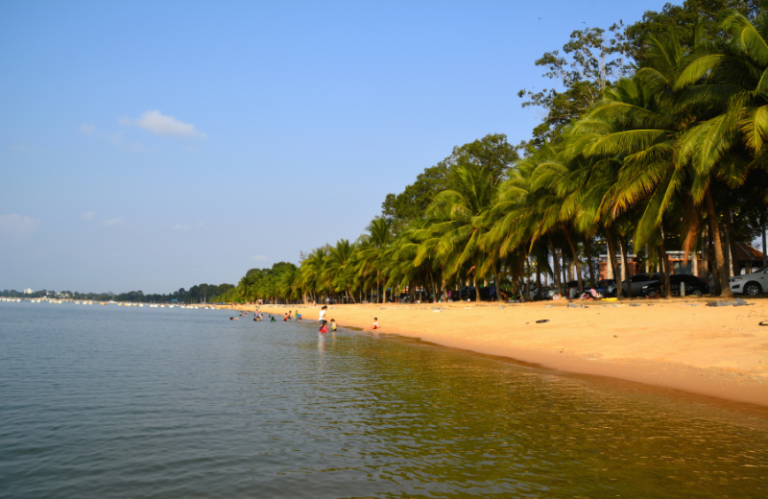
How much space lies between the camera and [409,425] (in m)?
7.76

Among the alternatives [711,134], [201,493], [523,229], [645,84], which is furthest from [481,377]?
[523,229]

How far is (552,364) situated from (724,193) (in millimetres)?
13793

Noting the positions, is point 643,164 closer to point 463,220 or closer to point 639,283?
point 639,283

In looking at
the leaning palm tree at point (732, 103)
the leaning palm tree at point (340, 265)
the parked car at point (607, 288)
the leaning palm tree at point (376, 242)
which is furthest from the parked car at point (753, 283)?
the leaning palm tree at point (340, 265)

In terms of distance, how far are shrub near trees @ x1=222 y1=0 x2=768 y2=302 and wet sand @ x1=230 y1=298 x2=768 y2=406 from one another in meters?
4.39

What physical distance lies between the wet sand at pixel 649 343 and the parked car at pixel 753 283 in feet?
26.2

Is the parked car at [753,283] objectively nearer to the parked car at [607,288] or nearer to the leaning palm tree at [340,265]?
the parked car at [607,288]

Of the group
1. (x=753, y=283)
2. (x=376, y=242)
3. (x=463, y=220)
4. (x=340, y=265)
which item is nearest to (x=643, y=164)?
(x=753, y=283)

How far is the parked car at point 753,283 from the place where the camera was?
22703mm

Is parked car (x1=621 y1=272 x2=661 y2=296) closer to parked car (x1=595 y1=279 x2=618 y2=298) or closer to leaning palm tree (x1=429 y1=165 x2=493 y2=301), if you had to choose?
parked car (x1=595 y1=279 x2=618 y2=298)

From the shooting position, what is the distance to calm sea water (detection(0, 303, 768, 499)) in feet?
17.6

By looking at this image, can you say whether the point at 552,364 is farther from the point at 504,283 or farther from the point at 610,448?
the point at 504,283

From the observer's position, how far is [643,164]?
19562 millimetres

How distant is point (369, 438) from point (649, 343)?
27.8 feet
